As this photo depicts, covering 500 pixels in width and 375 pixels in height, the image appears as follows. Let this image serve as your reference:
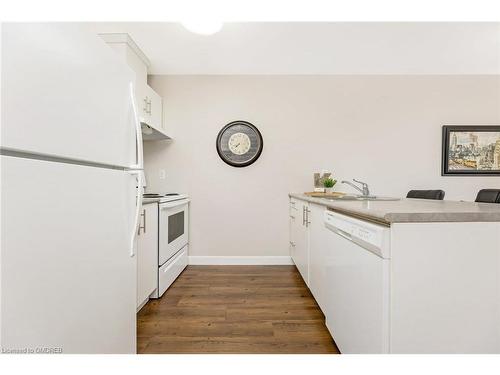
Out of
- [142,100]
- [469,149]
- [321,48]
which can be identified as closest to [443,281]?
[321,48]

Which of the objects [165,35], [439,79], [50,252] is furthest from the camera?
[439,79]

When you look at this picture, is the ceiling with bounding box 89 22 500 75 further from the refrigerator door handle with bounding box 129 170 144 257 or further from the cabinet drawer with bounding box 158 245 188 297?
the cabinet drawer with bounding box 158 245 188 297

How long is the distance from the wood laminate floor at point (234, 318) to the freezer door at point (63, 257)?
1.69 ft

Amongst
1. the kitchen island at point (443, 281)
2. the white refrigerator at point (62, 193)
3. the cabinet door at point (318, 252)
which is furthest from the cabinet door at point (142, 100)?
the kitchen island at point (443, 281)

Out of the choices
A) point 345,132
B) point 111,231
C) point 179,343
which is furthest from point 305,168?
point 111,231

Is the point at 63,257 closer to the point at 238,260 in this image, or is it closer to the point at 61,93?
the point at 61,93

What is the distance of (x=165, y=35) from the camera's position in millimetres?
2467

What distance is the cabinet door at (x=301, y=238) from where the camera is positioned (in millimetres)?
2342

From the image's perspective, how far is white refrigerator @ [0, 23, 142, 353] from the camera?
24.7 inches

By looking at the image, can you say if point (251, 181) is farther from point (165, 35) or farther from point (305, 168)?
point (165, 35)

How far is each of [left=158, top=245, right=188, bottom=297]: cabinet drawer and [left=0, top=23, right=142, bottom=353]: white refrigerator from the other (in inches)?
43.4

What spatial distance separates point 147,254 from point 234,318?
2.65ft

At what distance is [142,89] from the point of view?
2691 millimetres

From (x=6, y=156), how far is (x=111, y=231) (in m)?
0.53
